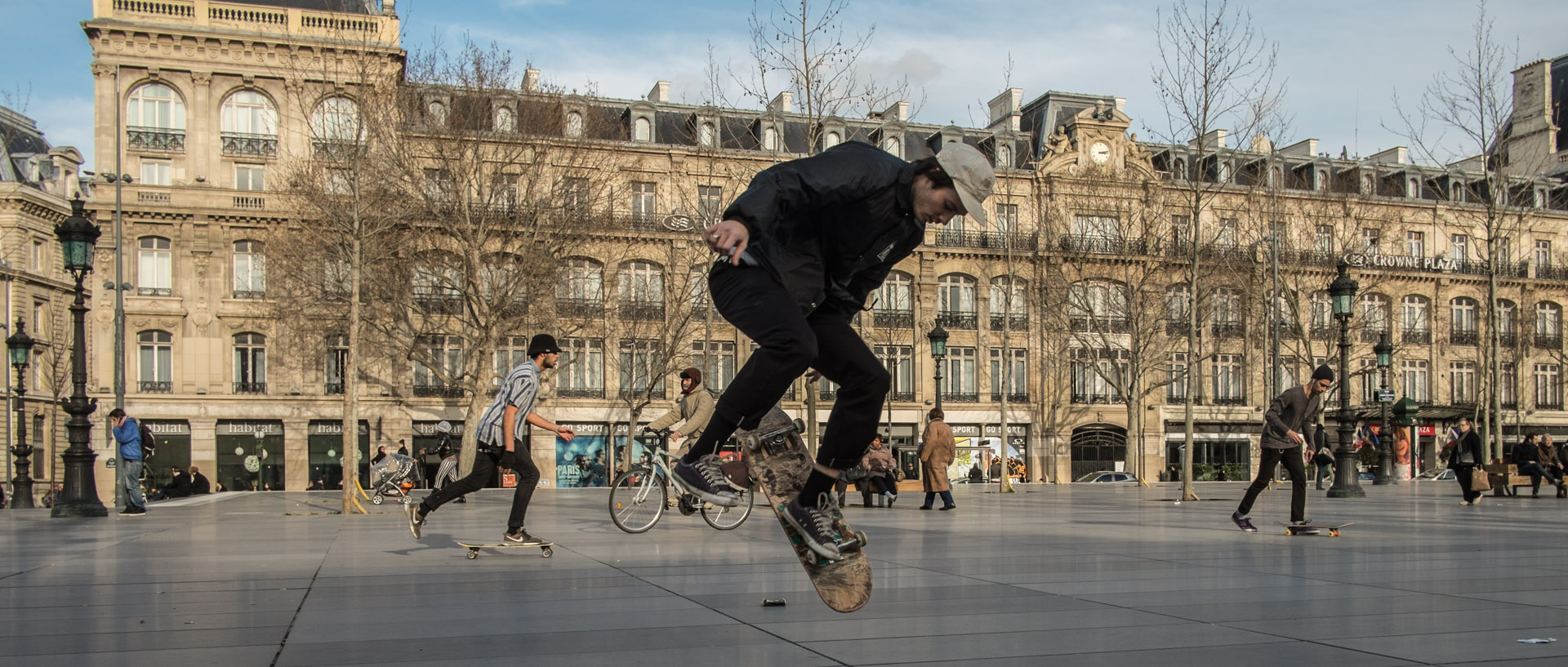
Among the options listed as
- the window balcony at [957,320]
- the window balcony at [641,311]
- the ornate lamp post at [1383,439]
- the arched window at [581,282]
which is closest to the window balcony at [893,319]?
the window balcony at [957,320]

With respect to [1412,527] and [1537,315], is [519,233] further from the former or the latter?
[1537,315]

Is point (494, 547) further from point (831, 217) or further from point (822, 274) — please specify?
point (831, 217)

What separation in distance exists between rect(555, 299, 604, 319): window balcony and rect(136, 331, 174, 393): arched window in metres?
15.2

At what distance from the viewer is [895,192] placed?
4.98 m

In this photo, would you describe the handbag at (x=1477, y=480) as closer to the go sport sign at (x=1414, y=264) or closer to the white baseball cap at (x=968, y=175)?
the white baseball cap at (x=968, y=175)

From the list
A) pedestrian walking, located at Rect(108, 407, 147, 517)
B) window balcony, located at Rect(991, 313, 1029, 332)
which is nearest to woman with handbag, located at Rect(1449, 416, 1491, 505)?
pedestrian walking, located at Rect(108, 407, 147, 517)

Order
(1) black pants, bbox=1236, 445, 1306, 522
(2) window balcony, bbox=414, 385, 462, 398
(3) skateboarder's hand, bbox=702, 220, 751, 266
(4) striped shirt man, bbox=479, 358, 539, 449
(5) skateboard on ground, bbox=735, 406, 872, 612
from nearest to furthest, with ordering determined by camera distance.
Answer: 1. (3) skateboarder's hand, bbox=702, 220, 751, 266
2. (5) skateboard on ground, bbox=735, 406, 872, 612
3. (4) striped shirt man, bbox=479, 358, 539, 449
4. (1) black pants, bbox=1236, 445, 1306, 522
5. (2) window balcony, bbox=414, 385, 462, 398

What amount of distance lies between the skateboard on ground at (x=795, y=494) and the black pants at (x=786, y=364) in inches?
3.9

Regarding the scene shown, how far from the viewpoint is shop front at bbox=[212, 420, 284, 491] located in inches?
1750

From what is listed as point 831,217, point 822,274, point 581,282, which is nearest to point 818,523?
point 822,274

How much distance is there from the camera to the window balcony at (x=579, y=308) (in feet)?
128

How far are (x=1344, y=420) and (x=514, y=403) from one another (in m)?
20.6

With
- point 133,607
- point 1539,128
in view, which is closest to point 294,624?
point 133,607

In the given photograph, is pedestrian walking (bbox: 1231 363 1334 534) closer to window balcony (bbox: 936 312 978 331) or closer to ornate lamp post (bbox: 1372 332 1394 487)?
ornate lamp post (bbox: 1372 332 1394 487)
